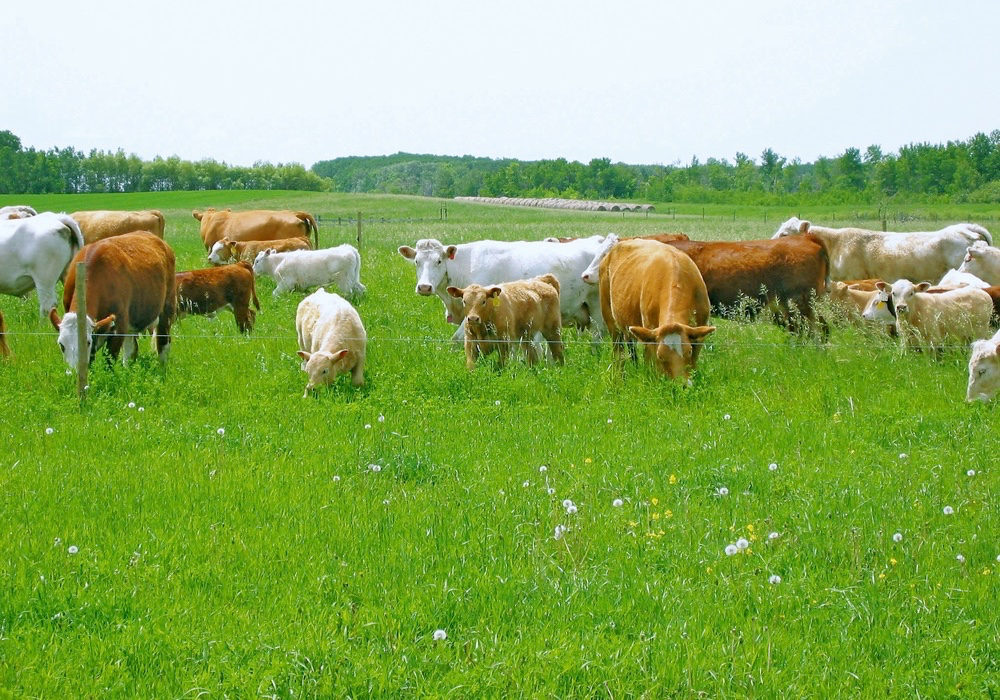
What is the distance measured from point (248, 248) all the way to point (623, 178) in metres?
128

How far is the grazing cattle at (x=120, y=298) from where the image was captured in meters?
11.1

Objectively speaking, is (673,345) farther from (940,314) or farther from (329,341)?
(940,314)

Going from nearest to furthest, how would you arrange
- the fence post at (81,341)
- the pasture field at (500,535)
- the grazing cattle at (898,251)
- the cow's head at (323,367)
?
the pasture field at (500,535) < the fence post at (81,341) < the cow's head at (323,367) < the grazing cattle at (898,251)

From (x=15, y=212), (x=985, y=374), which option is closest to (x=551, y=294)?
(x=985, y=374)

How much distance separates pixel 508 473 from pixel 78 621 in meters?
3.39

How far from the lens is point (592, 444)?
27.9ft

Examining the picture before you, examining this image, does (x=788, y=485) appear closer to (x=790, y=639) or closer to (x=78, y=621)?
(x=790, y=639)

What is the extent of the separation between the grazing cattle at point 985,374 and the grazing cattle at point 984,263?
7.99 m

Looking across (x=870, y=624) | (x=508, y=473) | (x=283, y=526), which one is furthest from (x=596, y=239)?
(x=870, y=624)

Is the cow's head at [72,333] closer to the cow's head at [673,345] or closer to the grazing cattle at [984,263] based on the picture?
the cow's head at [673,345]

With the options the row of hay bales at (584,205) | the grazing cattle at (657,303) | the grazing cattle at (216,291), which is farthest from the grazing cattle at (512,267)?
the row of hay bales at (584,205)

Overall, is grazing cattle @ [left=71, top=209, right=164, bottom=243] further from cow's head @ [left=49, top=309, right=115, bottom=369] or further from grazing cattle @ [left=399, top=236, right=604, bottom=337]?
cow's head @ [left=49, top=309, right=115, bottom=369]

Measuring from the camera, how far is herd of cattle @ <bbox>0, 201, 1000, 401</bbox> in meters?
11.1

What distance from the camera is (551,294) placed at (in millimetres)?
12625
